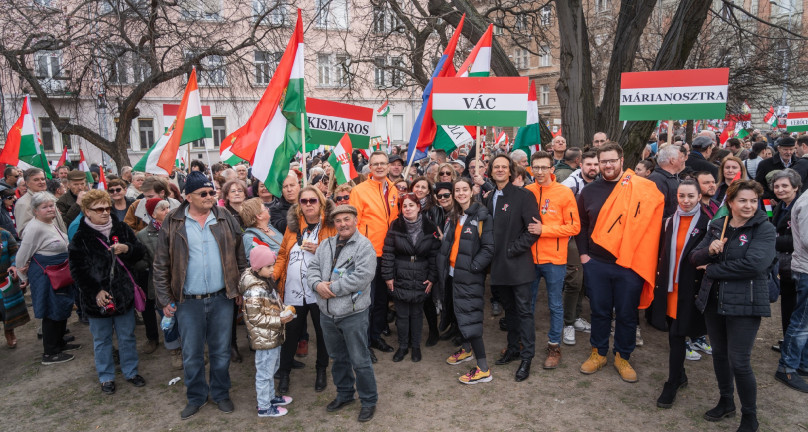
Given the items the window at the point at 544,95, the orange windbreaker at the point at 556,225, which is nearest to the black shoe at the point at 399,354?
the orange windbreaker at the point at 556,225

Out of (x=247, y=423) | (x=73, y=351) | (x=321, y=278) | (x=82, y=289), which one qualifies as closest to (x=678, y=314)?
(x=321, y=278)

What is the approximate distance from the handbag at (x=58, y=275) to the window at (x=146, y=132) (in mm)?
27332

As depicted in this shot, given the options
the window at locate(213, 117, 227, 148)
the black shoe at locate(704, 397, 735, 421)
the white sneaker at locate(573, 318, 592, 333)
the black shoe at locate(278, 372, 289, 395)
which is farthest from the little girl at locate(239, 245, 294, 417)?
the window at locate(213, 117, 227, 148)

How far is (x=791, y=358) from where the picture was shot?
14.9 feet

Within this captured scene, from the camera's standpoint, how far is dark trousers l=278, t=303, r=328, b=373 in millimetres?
4469

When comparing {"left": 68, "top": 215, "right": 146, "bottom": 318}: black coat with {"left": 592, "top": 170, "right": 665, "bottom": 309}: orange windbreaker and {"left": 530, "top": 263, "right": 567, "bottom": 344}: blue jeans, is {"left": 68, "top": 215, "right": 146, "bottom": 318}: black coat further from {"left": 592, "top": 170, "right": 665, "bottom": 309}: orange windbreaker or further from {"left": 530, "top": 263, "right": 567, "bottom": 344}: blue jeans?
{"left": 592, "top": 170, "right": 665, "bottom": 309}: orange windbreaker

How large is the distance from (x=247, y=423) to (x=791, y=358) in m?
4.75

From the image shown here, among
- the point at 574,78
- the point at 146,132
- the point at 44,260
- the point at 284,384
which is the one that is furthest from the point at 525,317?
the point at 146,132

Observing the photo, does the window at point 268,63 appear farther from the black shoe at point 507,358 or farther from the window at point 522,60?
the window at point 522,60

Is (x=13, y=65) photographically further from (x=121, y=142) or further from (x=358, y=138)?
(x=358, y=138)

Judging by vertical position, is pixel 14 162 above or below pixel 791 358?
above

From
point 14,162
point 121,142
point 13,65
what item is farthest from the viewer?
point 121,142

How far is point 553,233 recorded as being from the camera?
475 centimetres

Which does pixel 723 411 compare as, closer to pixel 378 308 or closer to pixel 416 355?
pixel 416 355
